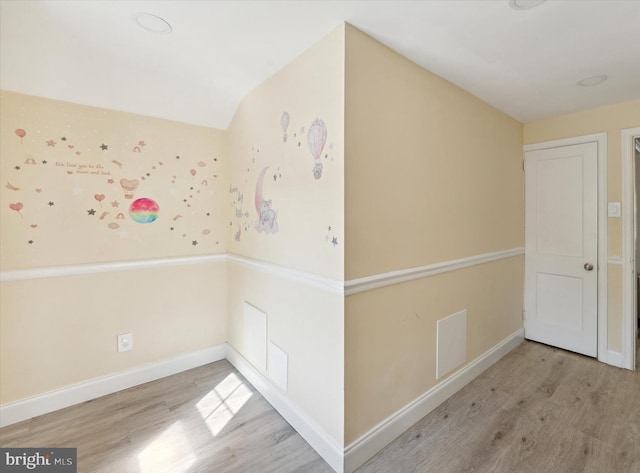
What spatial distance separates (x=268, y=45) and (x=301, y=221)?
3.54ft

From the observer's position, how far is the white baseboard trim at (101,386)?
1.94 m

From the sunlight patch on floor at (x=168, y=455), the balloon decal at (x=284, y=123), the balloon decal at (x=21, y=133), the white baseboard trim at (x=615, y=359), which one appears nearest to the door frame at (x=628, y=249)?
the white baseboard trim at (x=615, y=359)

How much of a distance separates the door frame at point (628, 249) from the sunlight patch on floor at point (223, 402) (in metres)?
3.27

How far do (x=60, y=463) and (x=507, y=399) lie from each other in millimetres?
2884

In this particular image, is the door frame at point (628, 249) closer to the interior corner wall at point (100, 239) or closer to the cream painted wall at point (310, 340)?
the cream painted wall at point (310, 340)

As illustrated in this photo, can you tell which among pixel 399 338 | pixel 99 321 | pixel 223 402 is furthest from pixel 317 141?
pixel 99 321

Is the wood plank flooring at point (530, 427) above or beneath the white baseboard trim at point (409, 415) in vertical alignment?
beneath

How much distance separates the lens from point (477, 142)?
8.08ft

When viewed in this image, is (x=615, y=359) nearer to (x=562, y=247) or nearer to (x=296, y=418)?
(x=562, y=247)

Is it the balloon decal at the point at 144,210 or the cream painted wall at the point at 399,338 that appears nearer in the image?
the cream painted wall at the point at 399,338

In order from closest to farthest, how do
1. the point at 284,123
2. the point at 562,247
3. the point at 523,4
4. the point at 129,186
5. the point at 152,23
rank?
the point at 523,4 < the point at 152,23 < the point at 284,123 < the point at 129,186 < the point at 562,247

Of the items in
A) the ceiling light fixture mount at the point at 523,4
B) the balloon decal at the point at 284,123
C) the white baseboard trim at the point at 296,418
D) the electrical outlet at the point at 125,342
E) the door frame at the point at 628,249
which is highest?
the ceiling light fixture mount at the point at 523,4

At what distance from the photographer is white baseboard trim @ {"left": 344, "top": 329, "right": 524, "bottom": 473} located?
159 cm

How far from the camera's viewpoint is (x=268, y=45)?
5.80 feet
